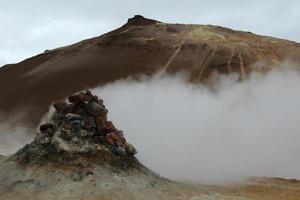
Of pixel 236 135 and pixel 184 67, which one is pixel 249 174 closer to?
pixel 236 135

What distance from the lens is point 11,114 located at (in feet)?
139

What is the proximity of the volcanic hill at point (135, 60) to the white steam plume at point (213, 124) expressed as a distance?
6.43 feet

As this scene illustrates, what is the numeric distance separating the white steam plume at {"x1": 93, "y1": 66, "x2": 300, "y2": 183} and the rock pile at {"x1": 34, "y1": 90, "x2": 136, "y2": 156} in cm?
344

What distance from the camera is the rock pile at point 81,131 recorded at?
612 inches

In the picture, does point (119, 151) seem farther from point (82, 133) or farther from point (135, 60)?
point (135, 60)

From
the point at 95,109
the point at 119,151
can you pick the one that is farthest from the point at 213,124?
the point at 119,151

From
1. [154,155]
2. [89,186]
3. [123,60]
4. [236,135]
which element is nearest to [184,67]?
[123,60]

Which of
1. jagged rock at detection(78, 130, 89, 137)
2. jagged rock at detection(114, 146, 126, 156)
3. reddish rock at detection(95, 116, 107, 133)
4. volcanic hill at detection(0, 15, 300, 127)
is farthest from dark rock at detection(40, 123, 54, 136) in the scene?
volcanic hill at detection(0, 15, 300, 127)

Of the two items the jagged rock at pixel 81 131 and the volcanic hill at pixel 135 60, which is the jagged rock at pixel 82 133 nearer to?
the jagged rock at pixel 81 131

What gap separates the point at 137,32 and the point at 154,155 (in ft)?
88.2

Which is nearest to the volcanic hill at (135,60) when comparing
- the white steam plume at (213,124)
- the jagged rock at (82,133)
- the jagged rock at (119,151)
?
the white steam plume at (213,124)

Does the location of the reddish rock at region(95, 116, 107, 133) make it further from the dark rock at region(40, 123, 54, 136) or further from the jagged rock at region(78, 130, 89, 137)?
the dark rock at region(40, 123, 54, 136)

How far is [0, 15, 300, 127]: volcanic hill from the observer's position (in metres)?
42.1

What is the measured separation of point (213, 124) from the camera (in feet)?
93.8
